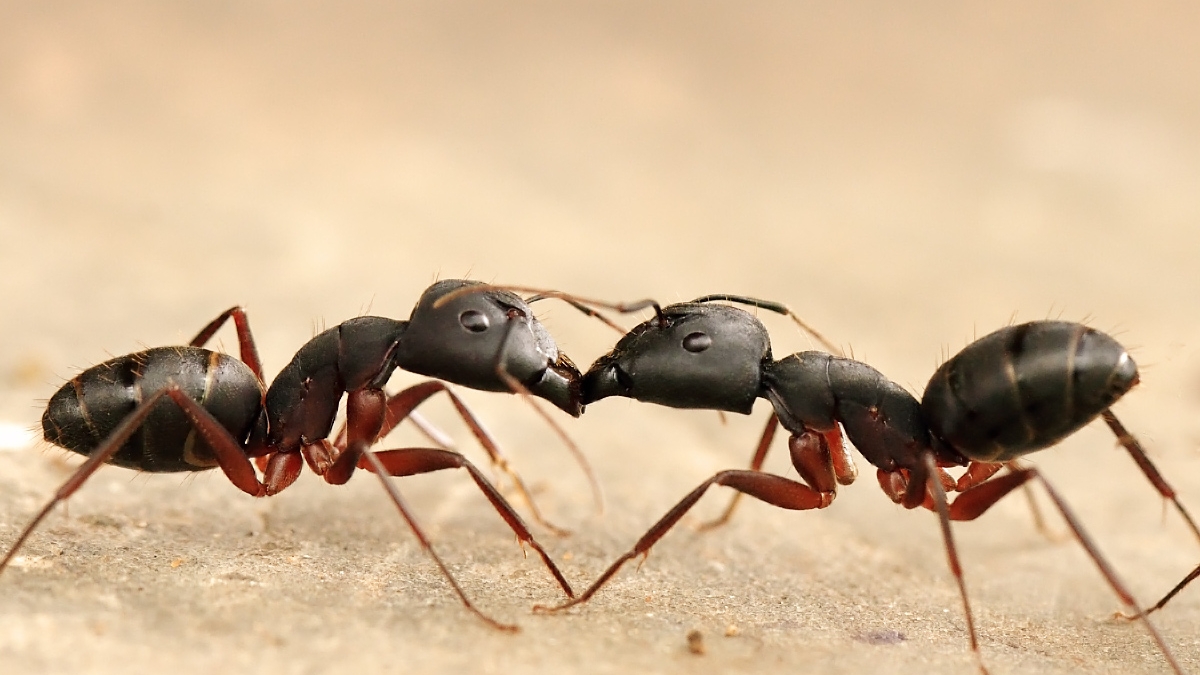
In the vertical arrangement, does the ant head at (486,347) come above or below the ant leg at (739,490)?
above

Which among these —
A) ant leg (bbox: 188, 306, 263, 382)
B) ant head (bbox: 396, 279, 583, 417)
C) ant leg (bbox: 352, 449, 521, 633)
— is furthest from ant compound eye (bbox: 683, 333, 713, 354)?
ant leg (bbox: 188, 306, 263, 382)

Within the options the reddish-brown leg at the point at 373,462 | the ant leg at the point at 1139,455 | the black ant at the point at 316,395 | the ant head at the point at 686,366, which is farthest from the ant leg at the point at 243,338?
the ant leg at the point at 1139,455

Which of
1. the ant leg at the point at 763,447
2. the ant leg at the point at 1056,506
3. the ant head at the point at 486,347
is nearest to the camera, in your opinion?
the ant leg at the point at 1056,506

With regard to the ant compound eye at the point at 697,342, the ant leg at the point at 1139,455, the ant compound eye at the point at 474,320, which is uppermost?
the ant compound eye at the point at 474,320

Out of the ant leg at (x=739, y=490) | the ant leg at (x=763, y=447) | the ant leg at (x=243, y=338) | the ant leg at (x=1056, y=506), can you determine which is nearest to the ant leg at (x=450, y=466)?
the ant leg at (x=739, y=490)

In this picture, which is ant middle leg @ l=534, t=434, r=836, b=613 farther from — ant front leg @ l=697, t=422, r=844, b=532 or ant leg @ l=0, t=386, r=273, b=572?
ant leg @ l=0, t=386, r=273, b=572

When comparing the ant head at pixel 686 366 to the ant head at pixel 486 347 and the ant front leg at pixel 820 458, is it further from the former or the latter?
the ant front leg at pixel 820 458

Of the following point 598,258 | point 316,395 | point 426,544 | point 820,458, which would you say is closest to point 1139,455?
point 820,458

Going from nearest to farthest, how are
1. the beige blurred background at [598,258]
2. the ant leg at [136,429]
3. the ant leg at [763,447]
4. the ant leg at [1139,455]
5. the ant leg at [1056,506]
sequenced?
the ant leg at [1056,506]
the ant leg at [136,429]
the beige blurred background at [598,258]
the ant leg at [1139,455]
the ant leg at [763,447]

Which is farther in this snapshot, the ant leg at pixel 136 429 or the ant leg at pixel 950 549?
the ant leg at pixel 136 429
